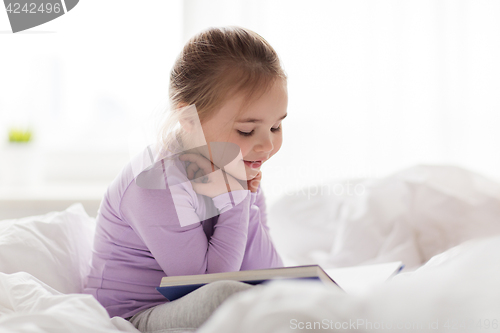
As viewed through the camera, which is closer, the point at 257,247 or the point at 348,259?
the point at 257,247

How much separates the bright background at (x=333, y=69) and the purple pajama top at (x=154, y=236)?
0.88 m

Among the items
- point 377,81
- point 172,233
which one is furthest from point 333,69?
point 172,233

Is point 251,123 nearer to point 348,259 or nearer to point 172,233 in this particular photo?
point 172,233

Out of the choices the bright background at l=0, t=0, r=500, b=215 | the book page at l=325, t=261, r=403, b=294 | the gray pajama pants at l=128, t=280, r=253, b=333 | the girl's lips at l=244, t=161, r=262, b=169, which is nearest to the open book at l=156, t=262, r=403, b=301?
the gray pajama pants at l=128, t=280, r=253, b=333

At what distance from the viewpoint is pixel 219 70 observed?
28.5 inches

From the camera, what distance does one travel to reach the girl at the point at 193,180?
2.36 ft

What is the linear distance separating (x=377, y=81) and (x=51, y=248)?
1.38m

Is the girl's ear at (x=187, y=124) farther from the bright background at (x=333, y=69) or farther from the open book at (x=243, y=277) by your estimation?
the bright background at (x=333, y=69)

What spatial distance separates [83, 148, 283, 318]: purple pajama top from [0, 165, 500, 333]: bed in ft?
0.33

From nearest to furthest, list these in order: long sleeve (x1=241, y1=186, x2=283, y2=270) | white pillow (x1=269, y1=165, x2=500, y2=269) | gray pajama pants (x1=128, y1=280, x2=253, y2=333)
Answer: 1. gray pajama pants (x1=128, y1=280, x2=253, y2=333)
2. long sleeve (x1=241, y1=186, x2=283, y2=270)
3. white pillow (x1=269, y1=165, x2=500, y2=269)

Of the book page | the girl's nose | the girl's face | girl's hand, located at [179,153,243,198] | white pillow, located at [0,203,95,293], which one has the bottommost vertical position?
the book page

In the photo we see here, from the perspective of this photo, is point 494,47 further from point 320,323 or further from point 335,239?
point 320,323

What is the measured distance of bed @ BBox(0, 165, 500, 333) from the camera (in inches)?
14.6

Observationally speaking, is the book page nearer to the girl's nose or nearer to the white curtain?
the girl's nose
